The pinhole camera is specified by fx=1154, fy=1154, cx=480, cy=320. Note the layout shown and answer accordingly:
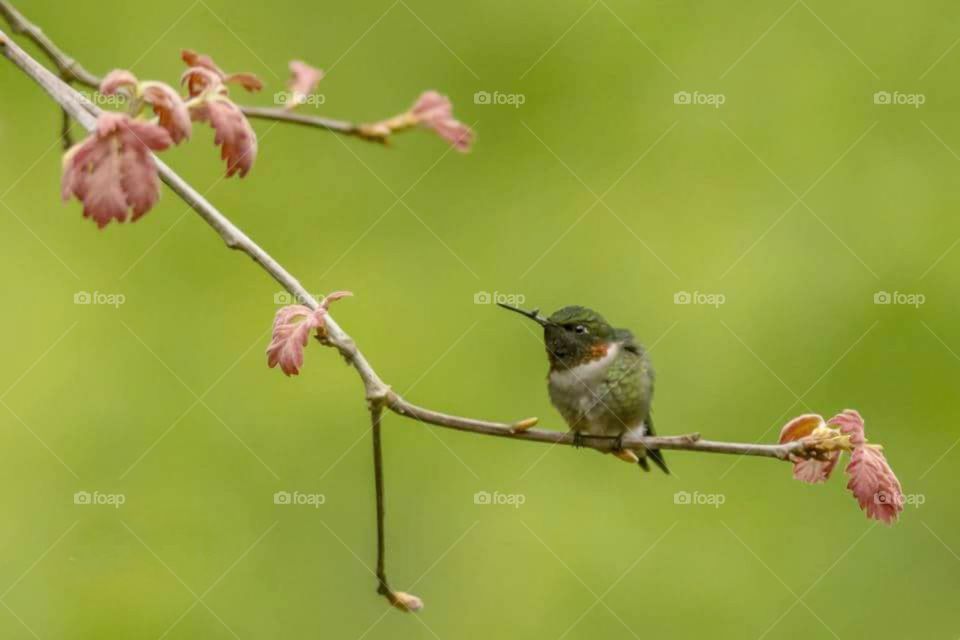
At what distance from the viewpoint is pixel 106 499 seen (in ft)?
20.7

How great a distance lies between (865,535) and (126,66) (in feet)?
18.4

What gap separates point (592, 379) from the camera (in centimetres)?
395

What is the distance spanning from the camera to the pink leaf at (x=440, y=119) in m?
2.30

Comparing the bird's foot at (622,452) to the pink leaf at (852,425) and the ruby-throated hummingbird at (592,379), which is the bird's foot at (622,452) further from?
the ruby-throated hummingbird at (592,379)

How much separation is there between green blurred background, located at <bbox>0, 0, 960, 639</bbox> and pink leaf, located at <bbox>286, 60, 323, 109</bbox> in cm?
388
